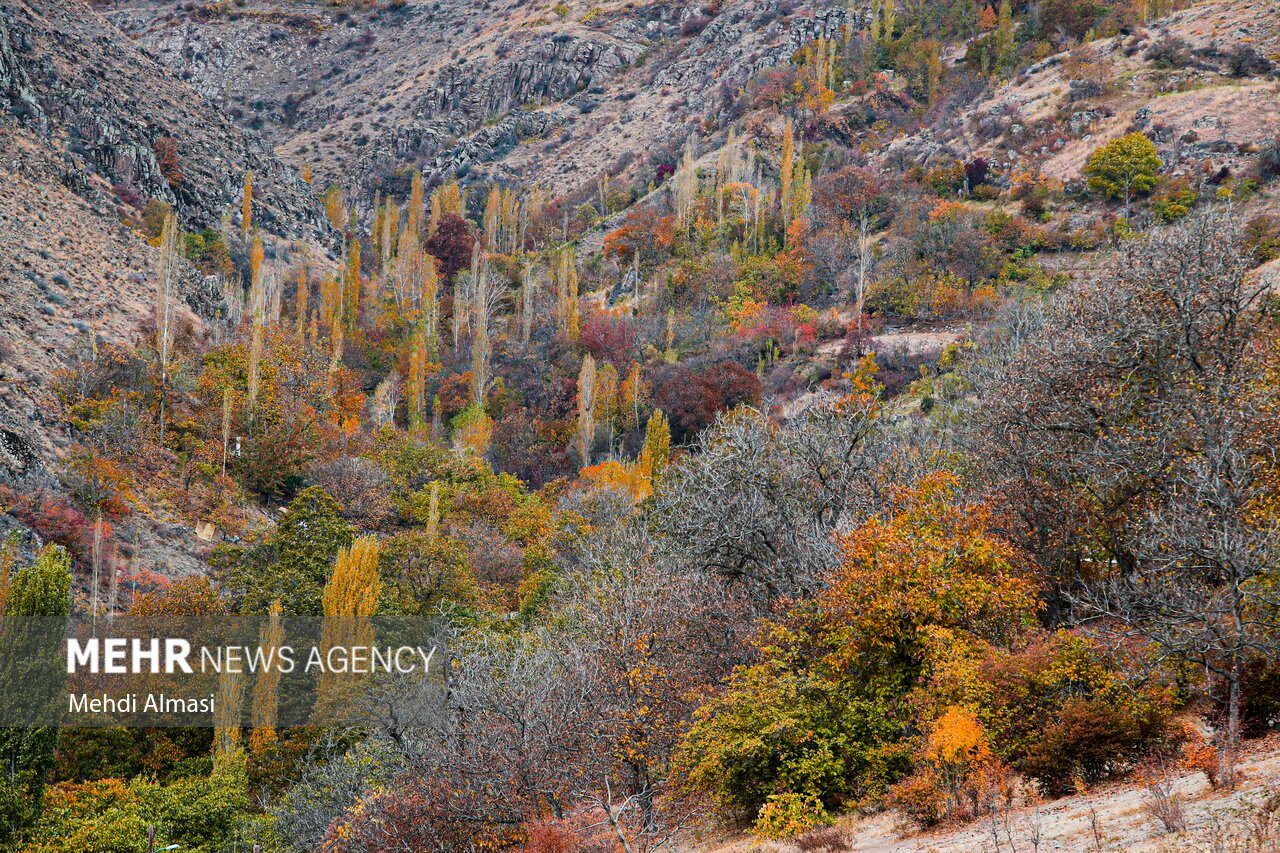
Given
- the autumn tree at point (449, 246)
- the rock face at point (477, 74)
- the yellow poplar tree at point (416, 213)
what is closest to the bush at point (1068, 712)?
the autumn tree at point (449, 246)

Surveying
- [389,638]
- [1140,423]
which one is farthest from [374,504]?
[1140,423]

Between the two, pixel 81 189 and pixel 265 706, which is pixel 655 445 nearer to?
pixel 265 706

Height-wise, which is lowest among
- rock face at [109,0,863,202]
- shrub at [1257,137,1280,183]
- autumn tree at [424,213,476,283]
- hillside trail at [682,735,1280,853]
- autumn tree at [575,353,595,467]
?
hillside trail at [682,735,1280,853]

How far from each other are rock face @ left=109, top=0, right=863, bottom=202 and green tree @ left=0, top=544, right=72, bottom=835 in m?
61.5

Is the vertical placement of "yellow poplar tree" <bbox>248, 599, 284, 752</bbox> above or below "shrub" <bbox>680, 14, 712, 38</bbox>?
below

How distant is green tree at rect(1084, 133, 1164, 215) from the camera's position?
4356cm

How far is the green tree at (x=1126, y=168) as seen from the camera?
4356 centimetres

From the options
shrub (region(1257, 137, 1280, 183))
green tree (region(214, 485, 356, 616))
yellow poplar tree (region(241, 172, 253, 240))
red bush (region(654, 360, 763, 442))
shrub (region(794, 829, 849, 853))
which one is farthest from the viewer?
yellow poplar tree (region(241, 172, 253, 240))

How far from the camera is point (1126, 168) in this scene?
1732 inches

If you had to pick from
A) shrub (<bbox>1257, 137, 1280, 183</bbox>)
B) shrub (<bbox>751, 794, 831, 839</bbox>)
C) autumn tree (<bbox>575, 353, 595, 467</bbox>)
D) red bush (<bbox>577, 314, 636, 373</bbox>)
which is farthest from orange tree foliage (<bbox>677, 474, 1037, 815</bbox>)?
shrub (<bbox>1257, 137, 1280, 183</bbox>)

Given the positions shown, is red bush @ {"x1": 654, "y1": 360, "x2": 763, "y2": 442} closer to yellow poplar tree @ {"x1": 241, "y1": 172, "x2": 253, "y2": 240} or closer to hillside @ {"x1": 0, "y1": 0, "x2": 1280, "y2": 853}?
hillside @ {"x1": 0, "y1": 0, "x2": 1280, "y2": 853}

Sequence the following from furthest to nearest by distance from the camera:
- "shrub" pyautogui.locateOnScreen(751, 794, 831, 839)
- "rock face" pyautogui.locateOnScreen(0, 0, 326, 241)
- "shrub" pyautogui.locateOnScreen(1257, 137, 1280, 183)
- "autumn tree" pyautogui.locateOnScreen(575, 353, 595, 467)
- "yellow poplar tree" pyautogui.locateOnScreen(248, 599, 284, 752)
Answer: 1. "rock face" pyautogui.locateOnScreen(0, 0, 326, 241)
2. "autumn tree" pyautogui.locateOnScreen(575, 353, 595, 467)
3. "shrub" pyautogui.locateOnScreen(1257, 137, 1280, 183)
4. "yellow poplar tree" pyautogui.locateOnScreen(248, 599, 284, 752)
5. "shrub" pyautogui.locateOnScreen(751, 794, 831, 839)

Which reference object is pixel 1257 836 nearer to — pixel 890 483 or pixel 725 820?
pixel 725 820

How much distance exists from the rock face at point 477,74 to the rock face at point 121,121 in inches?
1137
